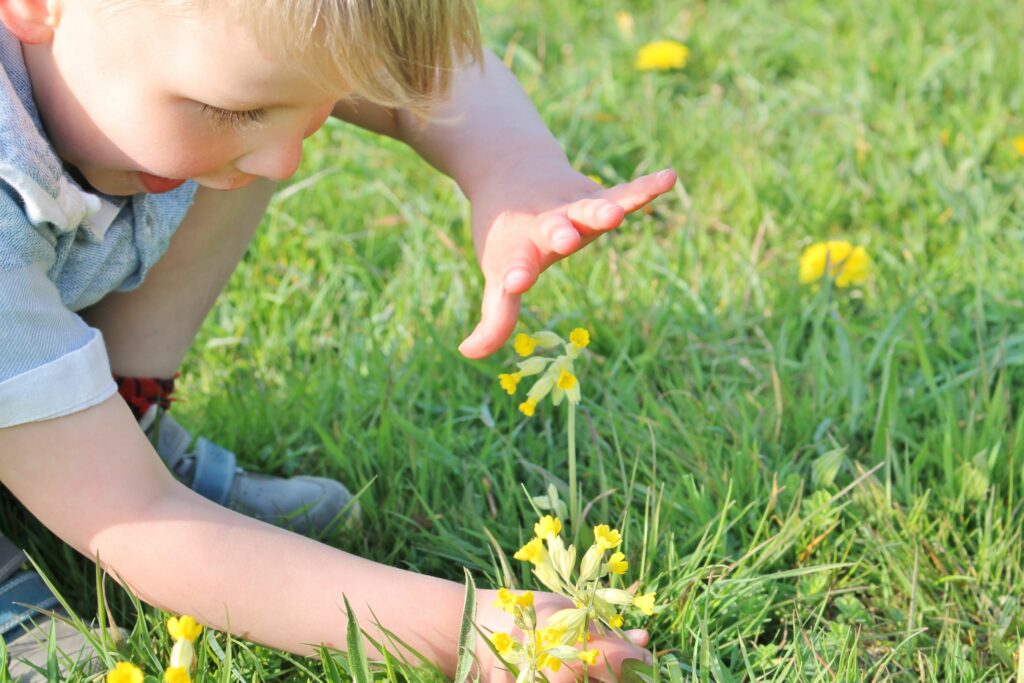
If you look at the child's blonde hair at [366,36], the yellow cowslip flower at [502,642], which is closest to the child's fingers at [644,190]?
the child's blonde hair at [366,36]

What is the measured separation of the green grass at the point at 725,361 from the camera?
1423 mm

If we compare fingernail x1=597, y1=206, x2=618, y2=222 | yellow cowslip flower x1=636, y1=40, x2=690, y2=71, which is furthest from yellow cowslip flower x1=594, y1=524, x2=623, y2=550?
yellow cowslip flower x1=636, y1=40, x2=690, y2=71

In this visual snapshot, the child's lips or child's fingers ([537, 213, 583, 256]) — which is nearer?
child's fingers ([537, 213, 583, 256])

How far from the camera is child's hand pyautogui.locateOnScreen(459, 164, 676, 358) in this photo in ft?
4.08

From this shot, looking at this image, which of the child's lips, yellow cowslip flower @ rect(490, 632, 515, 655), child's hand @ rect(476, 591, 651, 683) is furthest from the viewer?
the child's lips

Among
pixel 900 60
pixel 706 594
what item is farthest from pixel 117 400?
pixel 900 60

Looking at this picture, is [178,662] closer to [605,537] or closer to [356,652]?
[356,652]

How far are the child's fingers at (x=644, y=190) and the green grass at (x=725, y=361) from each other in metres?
0.36

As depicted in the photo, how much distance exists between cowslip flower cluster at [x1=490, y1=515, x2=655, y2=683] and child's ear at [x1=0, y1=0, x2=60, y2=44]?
74 cm

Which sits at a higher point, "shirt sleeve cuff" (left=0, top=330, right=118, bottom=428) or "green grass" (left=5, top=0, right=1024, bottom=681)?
"shirt sleeve cuff" (left=0, top=330, right=118, bottom=428)

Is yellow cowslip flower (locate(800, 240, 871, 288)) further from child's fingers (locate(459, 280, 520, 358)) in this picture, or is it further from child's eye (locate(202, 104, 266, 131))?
child's eye (locate(202, 104, 266, 131))

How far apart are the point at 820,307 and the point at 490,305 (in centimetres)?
80

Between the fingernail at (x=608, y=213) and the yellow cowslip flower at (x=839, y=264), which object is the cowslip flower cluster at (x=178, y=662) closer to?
the fingernail at (x=608, y=213)

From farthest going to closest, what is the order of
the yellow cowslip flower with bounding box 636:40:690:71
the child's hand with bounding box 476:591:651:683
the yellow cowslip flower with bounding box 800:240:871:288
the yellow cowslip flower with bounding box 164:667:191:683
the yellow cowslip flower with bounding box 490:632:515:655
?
1. the yellow cowslip flower with bounding box 636:40:690:71
2. the yellow cowslip flower with bounding box 800:240:871:288
3. the child's hand with bounding box 476:591:651:683
4. the yellow cowslip flower with bounding box 490:632:515:655
5. the yellow cowslip flower with bounding box 164:667:191:683
